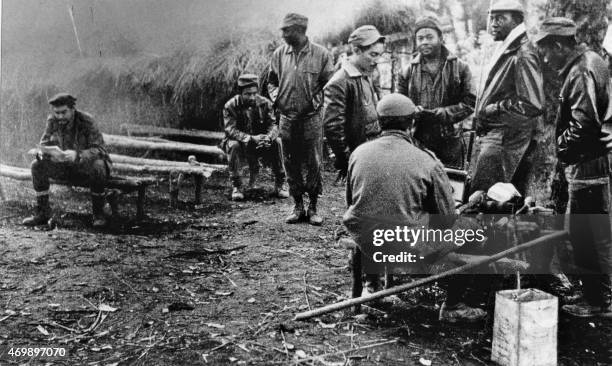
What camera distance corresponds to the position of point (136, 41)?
506 cm

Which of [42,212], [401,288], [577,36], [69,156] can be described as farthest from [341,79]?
[42,212]

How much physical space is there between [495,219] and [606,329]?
34.4 inches

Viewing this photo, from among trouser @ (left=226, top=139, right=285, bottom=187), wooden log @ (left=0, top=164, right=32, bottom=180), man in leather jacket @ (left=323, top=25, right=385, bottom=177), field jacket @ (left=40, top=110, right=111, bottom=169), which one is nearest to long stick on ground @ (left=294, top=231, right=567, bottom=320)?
→ man in leather jacket @ (left=323, top=25, right=385, bottom=177)

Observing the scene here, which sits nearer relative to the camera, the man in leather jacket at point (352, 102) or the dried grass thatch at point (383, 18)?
the man in leather jacket at point (352, 102)

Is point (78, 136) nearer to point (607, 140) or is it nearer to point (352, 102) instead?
point (352, 102)

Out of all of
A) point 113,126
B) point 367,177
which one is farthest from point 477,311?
point 113,126

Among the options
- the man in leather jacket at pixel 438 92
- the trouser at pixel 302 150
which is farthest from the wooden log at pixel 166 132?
the man in leather jacket at pixel 438 92

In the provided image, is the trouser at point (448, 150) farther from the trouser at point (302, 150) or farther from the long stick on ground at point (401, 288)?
the long stick on ground at point (401, 288)

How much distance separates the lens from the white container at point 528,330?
2.44 m

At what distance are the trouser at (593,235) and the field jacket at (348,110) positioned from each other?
69.7 inches

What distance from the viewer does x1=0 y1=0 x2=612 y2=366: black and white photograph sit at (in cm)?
281

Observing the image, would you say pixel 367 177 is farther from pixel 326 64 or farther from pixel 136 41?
pixel 136 41

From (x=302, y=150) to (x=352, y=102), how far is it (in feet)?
3.24

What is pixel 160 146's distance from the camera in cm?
689
